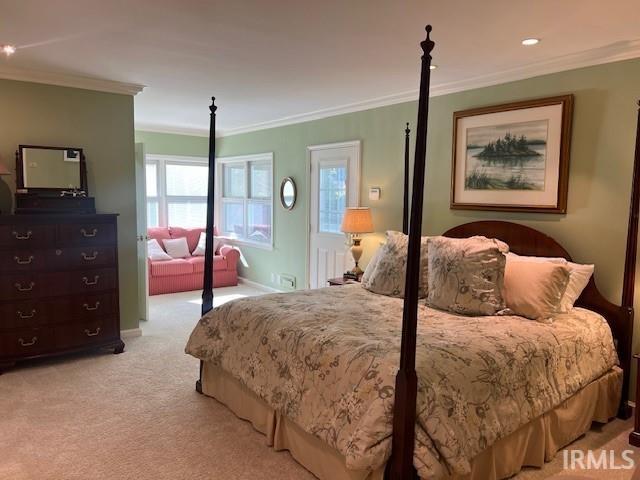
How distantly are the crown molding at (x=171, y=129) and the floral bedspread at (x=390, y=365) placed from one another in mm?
4506

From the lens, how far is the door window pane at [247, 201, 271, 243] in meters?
6.63

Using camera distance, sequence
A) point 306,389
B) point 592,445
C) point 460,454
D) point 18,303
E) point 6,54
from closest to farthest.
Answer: point 460,454 → point 306,389 → point 592,445 → point 6,54 → point 18,303

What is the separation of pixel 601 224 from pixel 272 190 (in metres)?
4.16

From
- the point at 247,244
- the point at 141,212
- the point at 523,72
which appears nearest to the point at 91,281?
the point at 141,212

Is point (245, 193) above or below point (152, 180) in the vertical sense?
below

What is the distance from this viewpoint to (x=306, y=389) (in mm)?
2299

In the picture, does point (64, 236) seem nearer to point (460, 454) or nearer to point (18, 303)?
point (18, 303)

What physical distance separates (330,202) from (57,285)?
2.92m

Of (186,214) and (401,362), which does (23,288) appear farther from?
(186,214)

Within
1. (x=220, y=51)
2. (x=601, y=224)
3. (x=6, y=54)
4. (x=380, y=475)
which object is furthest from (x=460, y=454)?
(x=6, y=54)

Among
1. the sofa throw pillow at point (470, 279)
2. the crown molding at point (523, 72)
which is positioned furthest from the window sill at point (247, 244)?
the sofa throw pillow at point (470, 279)

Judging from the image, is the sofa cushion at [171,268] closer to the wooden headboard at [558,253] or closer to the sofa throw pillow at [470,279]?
the wooden headboard at [558,253]

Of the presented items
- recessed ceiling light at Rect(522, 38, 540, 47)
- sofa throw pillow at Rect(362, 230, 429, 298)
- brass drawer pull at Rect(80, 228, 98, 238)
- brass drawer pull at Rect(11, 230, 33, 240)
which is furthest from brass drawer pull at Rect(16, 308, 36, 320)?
recessed ceiling light at Rect(522, 38, 540, 47)

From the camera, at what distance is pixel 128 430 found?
276 cm
